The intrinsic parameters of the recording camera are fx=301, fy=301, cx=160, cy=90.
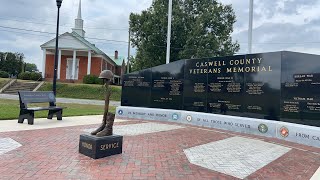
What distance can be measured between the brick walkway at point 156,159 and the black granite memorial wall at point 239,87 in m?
1.16

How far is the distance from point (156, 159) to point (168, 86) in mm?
7016

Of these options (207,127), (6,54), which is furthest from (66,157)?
(6,54)

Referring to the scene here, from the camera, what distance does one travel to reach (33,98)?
10.7 m

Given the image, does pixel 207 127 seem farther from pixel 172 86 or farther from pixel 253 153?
pixel 253 153

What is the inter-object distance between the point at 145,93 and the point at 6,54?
229 feet

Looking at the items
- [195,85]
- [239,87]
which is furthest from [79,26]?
[239,87]

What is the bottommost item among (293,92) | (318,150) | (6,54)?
(318,150)

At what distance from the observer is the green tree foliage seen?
224 feet

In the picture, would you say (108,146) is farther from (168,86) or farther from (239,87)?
(168,86)

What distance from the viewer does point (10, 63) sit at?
6919cm

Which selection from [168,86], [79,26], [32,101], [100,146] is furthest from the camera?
[79,26]

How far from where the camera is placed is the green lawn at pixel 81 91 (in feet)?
97.7

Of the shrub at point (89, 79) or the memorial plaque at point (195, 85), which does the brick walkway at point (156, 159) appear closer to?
the memorial plaque at point (195, 85)

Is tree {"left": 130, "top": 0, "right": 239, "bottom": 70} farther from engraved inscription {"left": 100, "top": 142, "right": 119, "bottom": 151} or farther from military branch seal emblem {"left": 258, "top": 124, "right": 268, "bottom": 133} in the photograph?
engraved inscription {"left": 100, "top": 142, "right": 119, "bottom": 151}
